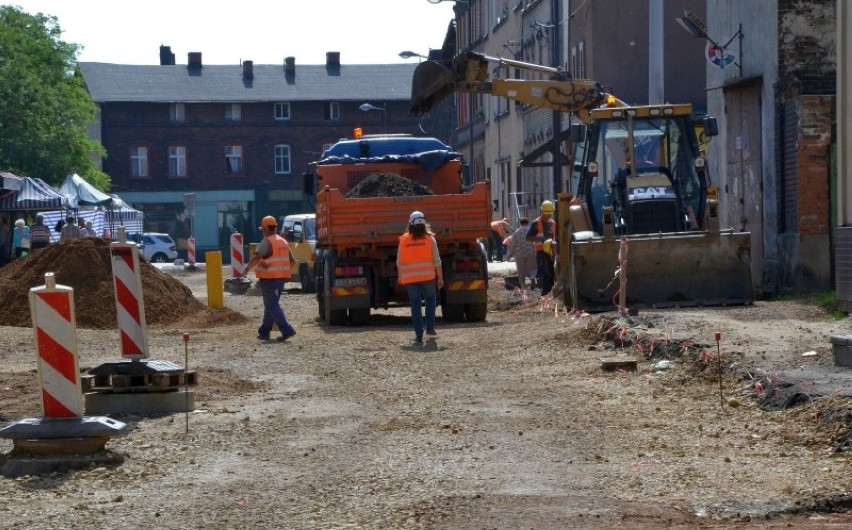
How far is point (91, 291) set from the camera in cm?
2289

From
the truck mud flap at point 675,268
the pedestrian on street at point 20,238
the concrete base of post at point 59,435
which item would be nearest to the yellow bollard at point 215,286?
the truck mud flap at point 675,268

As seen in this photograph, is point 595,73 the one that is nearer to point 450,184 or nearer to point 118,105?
point 450,184

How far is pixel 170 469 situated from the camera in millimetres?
9172

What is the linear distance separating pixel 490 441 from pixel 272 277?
33.5ft

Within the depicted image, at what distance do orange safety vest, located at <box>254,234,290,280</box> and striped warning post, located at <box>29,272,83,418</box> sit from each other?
9.92 meters

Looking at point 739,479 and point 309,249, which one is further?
point 309,249

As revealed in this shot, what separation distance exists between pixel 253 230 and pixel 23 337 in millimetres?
68563

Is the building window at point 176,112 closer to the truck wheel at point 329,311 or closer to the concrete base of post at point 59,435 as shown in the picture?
the truck wheel at point 329,311

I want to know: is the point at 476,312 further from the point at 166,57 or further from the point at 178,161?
the point at 166,57

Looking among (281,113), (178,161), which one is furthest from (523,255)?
(281,113)

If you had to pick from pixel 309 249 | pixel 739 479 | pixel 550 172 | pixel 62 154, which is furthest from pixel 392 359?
pixel 62 154

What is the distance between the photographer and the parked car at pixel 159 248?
72625 millimetres

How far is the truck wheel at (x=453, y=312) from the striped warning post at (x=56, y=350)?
40.4 ft

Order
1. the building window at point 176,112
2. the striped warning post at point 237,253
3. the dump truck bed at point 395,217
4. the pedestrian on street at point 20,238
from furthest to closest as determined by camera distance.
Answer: the building window at point 176,112, the pedestrian on street at point 20,238, the striped warning post at point 237,253, the dump truck bed at point 395,217
